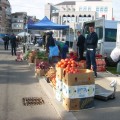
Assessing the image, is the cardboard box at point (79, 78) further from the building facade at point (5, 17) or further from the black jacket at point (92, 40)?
the building facade at point (5, 17)

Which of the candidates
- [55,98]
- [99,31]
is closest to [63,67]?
[55,98]

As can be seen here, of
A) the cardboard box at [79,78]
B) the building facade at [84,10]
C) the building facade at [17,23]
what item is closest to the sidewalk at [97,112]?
the cardboard box at [79,78]

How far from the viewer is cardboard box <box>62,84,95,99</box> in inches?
303

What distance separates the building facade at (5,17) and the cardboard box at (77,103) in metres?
129

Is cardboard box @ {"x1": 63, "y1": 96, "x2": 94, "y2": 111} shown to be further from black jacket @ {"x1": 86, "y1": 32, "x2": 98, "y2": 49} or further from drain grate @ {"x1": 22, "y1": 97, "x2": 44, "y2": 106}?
black jacket @ {"x1": 86, "y1": 32, "x2": 98, "y2": 49}

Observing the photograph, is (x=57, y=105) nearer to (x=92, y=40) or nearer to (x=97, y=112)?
(x=97, y=112)

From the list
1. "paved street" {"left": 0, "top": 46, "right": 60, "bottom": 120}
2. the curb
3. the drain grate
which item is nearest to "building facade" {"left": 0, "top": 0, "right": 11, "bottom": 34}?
"paved street" {"left": 0, "top": 46, "right": 60, "bottom": 120}

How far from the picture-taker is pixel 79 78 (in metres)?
7.73

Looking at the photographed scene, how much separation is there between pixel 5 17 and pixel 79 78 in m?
143

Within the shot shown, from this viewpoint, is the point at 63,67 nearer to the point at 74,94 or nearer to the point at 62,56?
the point at 74,94

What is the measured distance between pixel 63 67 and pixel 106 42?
1023 cm

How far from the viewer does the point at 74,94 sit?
25.3 ft

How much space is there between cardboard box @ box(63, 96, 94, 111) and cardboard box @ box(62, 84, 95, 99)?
0.31ft

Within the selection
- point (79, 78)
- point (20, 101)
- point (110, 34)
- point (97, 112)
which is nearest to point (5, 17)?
point (110, 34)
